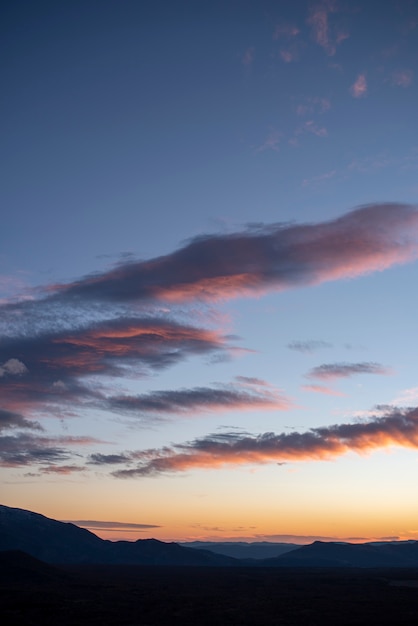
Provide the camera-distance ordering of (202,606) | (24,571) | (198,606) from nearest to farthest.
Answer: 1. (198,606)
2. (202,606)
3. (24,571)

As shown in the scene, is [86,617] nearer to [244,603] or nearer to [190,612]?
[190,612]

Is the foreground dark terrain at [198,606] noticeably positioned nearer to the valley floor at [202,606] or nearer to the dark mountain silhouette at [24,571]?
the valley floor at [202,606]

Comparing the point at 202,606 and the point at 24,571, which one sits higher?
the point at 202,606

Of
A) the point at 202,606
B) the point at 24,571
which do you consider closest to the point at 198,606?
the point at 202,606

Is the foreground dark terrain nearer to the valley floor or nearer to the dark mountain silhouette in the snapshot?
the valley floor

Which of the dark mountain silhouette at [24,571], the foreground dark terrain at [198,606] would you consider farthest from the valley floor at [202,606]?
the dark mountain silhouette at [24,571]

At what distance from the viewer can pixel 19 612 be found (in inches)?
2507

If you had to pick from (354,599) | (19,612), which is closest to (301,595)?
(354,599)

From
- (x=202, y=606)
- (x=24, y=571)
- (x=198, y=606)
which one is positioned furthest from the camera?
(x=24, y=571)

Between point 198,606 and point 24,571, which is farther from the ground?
point 198,606

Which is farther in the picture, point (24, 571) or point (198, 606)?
point (24, 571)

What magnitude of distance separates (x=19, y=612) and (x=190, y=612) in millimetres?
19505

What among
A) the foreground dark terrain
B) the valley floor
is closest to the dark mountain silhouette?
the foreground dark terrain

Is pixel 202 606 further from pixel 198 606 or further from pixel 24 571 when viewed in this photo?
pixel 24 571
